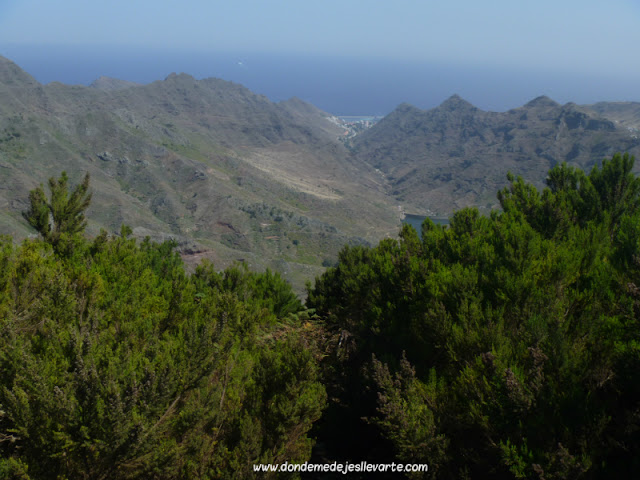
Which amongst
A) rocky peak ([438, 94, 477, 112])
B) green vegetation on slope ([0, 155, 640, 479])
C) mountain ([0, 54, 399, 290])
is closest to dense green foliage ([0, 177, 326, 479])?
green vegetation on slope ([0, 155, 640, 479])

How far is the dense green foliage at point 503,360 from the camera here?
180 inches

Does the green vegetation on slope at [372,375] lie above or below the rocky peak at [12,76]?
below

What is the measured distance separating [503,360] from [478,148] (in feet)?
554

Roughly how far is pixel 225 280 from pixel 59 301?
670 cm

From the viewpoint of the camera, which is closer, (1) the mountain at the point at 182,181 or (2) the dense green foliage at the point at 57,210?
(2) the dense green foliage at the point at 57,210

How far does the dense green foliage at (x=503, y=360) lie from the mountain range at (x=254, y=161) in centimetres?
4159

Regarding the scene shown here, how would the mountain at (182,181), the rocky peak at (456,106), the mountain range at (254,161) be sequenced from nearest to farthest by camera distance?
the mountain at (182,181) → the mountain range at (254,161) → the rocky peak at (456,106)

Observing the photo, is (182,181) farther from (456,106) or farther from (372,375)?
(456,106)

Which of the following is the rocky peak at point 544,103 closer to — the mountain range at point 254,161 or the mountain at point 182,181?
the mountain range at point 254,161

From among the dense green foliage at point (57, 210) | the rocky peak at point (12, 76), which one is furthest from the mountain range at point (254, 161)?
the dense green foliage at point (57, 210)

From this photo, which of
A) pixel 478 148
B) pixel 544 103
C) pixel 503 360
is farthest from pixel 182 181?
pixel 544 103

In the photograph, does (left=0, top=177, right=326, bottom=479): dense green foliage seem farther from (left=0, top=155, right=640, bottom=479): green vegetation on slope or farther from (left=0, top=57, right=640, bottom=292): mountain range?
(left=0, top=57, right=640, bottom=292): mountain range

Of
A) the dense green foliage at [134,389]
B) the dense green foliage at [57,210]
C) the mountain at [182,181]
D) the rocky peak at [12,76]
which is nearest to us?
the dense green foliage at [134,389]

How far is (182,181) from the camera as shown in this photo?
3430 inches
